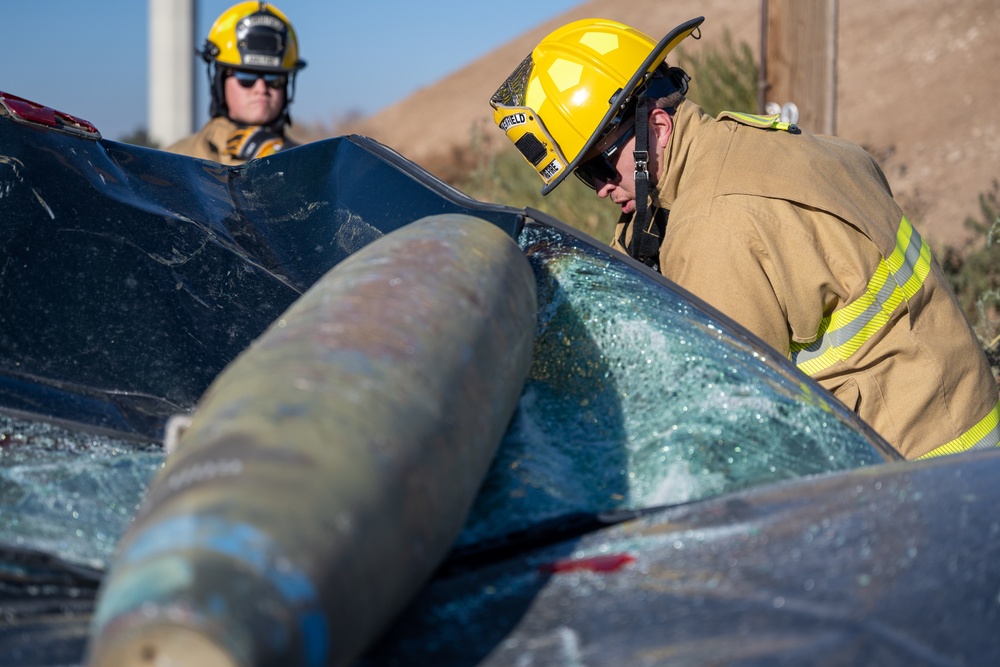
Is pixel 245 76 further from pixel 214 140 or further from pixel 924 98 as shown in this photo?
pixel 924 98

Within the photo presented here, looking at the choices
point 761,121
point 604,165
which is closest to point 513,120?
point 604,165

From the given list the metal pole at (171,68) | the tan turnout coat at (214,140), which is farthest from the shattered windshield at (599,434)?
the metal pole at (171,68)

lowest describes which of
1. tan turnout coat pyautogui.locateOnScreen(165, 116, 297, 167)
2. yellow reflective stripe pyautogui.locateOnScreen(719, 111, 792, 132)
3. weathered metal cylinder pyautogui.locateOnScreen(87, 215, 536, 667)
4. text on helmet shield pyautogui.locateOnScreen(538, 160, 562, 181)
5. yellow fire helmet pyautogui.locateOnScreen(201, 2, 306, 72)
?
tan turnout coat pyautogui.locateOnScreen(165, 116, 297, 167)

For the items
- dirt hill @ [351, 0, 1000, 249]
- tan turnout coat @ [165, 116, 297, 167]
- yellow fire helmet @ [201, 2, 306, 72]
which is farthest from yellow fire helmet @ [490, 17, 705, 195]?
dirt hill @ [351, 0, 1000, 249]

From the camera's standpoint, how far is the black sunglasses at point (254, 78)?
19.9 ft

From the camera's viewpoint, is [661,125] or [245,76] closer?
[661,125]

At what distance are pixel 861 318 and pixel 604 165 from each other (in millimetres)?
845

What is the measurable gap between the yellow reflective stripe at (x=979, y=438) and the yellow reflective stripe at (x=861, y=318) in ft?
1.09

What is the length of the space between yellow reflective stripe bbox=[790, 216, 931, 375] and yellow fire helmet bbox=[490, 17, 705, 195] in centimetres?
80

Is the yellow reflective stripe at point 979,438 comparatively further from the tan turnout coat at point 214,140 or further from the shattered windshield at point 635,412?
the tan turnout coat at point 214,140

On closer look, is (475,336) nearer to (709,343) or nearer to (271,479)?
(271,479)

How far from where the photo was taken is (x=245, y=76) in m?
6.07

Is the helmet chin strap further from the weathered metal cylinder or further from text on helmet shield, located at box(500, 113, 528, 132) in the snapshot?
the weathered metal cylinder

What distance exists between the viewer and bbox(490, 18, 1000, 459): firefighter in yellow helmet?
8.30 feet
